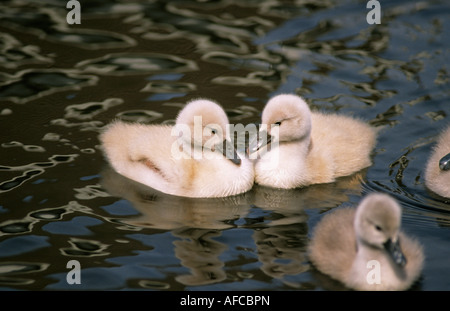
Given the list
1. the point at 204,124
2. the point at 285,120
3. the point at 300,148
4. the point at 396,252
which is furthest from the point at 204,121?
the point at 396,252

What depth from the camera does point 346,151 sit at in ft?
20.2

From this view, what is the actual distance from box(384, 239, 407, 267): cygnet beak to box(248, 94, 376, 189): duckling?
57.4 inches

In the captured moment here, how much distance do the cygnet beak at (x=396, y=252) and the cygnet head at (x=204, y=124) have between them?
1605mm

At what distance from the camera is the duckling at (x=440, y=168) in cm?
566

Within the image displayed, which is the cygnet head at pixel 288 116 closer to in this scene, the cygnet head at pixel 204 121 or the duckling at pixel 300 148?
the duckling at pixel 300 148

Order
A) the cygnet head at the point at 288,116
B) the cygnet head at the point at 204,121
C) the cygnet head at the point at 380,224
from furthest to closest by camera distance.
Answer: the cygnet head at the point at 288,116 < the cygnet head at the point at 204,121 < the cygnet head at the point at 380,224

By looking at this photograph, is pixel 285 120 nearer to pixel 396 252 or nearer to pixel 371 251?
pixel 371 251

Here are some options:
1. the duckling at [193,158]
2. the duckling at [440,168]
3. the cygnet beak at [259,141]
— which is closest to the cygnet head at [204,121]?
the duckling at [193,158]

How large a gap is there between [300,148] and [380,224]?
1544 mm

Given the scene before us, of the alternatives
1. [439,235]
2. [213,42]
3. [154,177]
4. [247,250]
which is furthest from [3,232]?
[213,42]

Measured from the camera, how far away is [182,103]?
7109 mm

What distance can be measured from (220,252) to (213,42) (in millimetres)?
3671

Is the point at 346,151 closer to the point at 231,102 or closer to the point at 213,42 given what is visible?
the point at 231,102

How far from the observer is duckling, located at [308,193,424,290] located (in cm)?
453
